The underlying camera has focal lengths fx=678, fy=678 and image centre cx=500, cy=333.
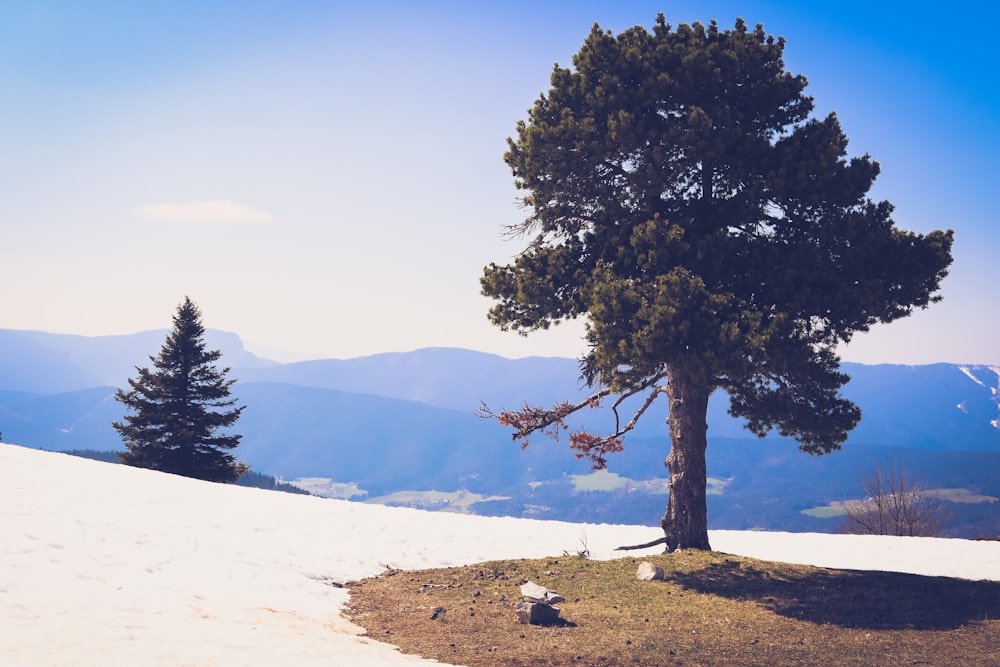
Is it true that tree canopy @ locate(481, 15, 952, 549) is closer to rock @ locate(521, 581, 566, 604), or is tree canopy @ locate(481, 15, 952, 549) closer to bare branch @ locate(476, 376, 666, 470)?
bare branch @ locate(476, 376, 666, 470)

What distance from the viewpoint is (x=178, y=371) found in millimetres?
39875

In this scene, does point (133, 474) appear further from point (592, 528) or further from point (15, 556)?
point (592, 528)

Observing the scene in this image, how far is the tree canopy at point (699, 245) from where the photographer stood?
53.9ft

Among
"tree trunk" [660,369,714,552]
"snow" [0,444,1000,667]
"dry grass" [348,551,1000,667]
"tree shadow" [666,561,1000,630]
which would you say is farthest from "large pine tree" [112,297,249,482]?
"tree shadow" [666,561,1000,630]

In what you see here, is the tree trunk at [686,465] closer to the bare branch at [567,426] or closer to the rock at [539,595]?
the bare branch at [567,426]

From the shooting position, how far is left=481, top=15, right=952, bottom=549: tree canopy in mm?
16438

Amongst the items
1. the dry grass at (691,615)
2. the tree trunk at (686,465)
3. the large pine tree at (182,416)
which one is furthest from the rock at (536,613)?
the large pine tree at (182,416)

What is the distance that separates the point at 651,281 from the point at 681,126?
13.8ft

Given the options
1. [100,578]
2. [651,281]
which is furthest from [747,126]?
[100,578]

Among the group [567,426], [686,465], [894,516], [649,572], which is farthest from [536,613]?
[894,516]

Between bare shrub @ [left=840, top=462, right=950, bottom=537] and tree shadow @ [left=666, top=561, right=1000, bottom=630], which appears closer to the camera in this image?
tree shadow @ [left=666, top=561, right=1000, bottom=630]

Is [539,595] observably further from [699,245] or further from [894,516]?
[894,516]

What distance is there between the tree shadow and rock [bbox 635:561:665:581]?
282 millimetres

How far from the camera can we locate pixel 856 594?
1540 cm
